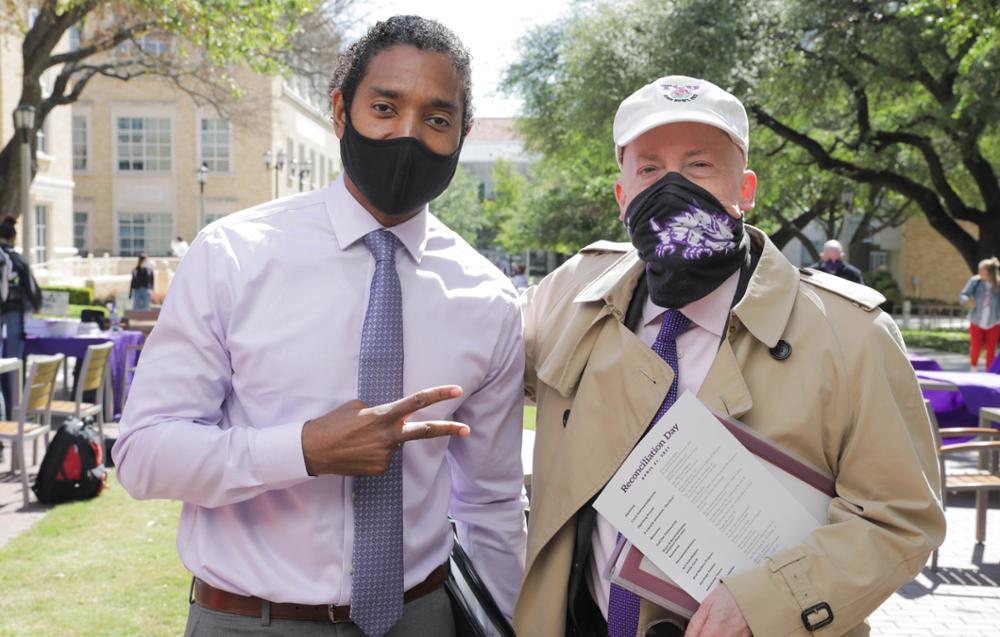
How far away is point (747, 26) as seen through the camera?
19156mm

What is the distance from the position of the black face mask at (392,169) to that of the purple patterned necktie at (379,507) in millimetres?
246

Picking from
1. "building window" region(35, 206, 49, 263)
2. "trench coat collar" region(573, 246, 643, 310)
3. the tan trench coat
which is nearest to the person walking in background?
"trench coat collar" region(573, 246, 643, 310)

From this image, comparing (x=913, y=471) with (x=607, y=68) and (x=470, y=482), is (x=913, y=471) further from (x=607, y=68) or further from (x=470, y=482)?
(x=607, y=68)

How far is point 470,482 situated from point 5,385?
31.1 feet

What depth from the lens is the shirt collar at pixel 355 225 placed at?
87.9 inches

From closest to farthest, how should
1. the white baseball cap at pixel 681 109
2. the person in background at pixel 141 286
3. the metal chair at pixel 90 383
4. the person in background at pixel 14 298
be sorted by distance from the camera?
the white baseball cap at pixel 681 109, the metal chair at pixel 90 383, the person in background at pixel 14 298, the person in background at pixel 141 286

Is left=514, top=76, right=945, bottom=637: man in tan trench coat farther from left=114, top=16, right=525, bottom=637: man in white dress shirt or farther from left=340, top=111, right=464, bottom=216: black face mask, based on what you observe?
left=340, top=111, right=464, bottom=216: black face mask

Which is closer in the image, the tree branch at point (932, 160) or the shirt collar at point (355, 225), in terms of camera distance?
the shirt collar at point (355, 225)

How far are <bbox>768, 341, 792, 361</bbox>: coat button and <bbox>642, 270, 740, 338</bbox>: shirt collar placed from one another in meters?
0.16

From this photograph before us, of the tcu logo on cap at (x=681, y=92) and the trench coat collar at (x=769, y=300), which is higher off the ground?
the tcu logo on cap at (x=681, y=92)

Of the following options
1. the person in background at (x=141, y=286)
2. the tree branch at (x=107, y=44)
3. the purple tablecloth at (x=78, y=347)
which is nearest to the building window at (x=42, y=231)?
the person in background at (x=141, y=286)

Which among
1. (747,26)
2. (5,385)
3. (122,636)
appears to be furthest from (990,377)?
(747,26)

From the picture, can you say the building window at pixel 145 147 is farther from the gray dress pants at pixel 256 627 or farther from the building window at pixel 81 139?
the gray dress pants at pixel 256 627

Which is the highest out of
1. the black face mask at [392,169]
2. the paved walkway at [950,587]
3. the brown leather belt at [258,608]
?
the black face mask at [392,169]
